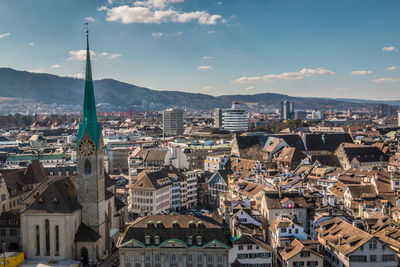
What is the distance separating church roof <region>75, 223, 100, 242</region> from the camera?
61969 mm

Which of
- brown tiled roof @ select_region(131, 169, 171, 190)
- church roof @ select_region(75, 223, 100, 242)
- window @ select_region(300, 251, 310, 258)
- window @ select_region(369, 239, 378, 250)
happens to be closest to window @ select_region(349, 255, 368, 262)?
window @ select_region(369, 239, 378, 250)

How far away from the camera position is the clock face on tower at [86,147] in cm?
6419

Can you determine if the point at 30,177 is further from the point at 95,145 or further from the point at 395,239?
the point at 395,239

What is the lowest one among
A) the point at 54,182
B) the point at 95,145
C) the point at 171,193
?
the point at 171,193

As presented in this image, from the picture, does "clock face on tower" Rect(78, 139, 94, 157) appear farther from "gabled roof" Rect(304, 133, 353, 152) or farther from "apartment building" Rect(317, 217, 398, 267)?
"gabled roof" Rect(304, 133, 353, 152)

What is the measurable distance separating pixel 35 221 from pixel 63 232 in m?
4.56

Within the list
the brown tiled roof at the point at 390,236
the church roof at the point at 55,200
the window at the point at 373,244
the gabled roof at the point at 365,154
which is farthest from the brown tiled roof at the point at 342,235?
the gabled roof at the point at 365,154

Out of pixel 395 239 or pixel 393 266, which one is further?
pixel 395 239

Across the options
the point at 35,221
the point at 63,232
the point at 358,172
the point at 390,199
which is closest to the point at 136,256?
the point at 63,232

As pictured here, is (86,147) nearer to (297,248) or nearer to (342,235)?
(297,248)

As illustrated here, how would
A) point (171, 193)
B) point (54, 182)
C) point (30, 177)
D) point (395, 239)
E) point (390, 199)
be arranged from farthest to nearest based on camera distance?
point (171, 193) < point (30, 177) < point (390, 199) < point (54, 182) < point (395, 239)

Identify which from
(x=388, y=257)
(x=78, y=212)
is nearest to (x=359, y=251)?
(x=388, y=257)

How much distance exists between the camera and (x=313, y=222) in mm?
67750

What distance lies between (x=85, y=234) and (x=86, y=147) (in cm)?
1315
